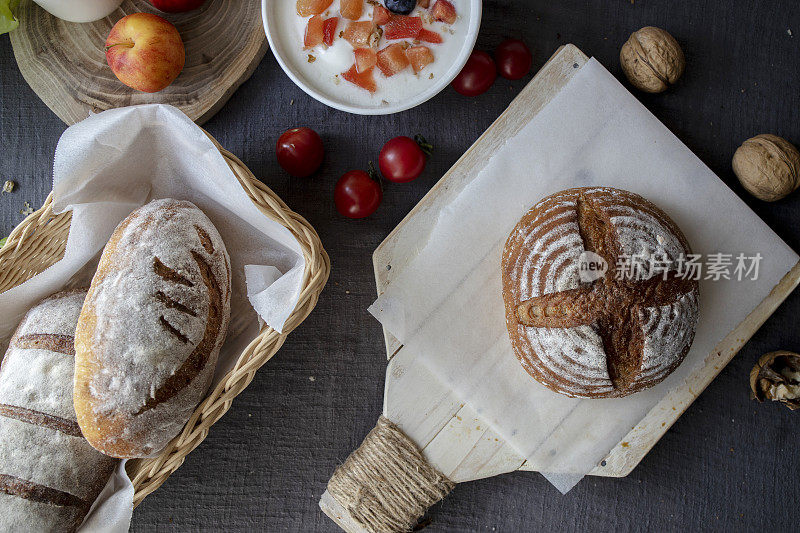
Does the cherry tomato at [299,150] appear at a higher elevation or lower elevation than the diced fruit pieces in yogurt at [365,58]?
lower

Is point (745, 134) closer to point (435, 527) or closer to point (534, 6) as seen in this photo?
point (534, 6)

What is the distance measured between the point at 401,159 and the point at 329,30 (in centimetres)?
40

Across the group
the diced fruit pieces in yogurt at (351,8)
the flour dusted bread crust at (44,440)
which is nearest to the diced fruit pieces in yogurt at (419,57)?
the diced fruit pieces in yogurt at (351,8)

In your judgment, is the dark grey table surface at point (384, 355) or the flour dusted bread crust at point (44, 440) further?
the dark grey table surface at point (384, 355)

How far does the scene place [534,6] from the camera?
1.77 meters

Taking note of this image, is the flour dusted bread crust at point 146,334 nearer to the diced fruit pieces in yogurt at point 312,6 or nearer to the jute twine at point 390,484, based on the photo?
the jute twine at point 390,484

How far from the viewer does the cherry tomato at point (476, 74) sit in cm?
167

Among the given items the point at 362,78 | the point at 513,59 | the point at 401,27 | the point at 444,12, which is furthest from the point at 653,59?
the point at 362,78

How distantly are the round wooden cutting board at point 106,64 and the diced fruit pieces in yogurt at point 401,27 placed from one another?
43 centimetres

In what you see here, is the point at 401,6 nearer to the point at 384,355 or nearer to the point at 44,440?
the point at 384,355

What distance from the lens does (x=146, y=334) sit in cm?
133

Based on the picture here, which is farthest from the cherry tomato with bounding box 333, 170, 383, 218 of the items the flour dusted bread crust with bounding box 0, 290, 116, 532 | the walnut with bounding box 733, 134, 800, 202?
the walnut with bounding box 733, 134, 800, 202

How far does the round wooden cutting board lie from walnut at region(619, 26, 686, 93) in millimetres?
1099

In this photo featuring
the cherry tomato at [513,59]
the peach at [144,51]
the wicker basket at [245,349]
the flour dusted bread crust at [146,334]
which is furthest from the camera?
the cherry tomato at [513,59]
